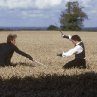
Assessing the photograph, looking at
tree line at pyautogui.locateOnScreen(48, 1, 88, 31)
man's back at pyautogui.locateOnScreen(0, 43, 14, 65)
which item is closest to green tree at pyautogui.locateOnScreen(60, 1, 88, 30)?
tree line at pyautogui.locateOnScreen(48, 1, 88, 31)

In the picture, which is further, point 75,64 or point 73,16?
point 73,16

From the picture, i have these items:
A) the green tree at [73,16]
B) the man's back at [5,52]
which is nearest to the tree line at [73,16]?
the green tree at [73,16]

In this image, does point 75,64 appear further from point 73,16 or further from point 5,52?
point 73,16

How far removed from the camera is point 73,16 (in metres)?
120

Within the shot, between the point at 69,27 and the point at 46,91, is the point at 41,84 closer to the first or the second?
the point at 46,91

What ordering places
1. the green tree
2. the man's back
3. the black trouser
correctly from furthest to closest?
the green tree → the man's back → the black trouser

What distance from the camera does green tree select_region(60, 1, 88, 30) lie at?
117438 mm

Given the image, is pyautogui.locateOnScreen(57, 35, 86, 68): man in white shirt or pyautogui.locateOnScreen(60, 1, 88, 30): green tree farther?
pyautogui.locateOnScreen(60, 1, 88, 30): green tree

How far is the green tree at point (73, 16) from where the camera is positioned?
4624 inches

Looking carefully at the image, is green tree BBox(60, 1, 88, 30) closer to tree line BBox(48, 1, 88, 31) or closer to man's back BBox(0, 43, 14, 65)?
tree line BBox(48, 1, 88, 31)

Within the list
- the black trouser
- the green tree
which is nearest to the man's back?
the black trouser

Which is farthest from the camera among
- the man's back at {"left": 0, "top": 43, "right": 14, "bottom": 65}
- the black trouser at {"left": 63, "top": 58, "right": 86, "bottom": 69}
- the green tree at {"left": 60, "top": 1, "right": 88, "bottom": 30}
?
the green tree at {"left": 60, "top": 1, "right": 88, "bottom": 30}

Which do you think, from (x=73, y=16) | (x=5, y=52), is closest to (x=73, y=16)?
(x=73, y=16)

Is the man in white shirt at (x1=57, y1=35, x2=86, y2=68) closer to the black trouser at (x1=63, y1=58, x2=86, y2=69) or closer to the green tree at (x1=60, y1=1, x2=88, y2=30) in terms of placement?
the black trouser at (x1=63, y1=58, x2=86, y2=69)
